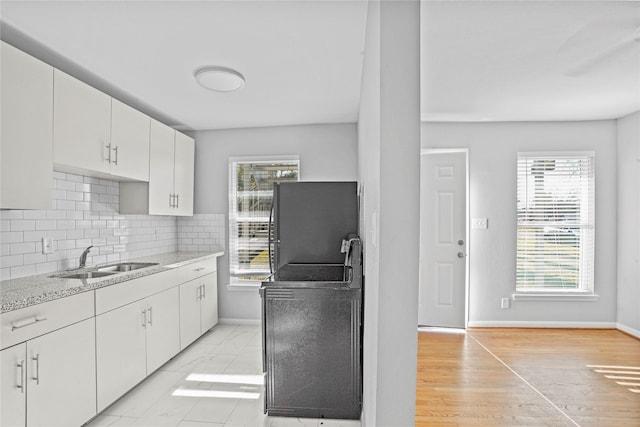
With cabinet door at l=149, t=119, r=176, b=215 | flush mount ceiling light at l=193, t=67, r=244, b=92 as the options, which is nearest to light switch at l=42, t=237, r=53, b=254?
cabinet door at l=149, t=119, r=176, b=215

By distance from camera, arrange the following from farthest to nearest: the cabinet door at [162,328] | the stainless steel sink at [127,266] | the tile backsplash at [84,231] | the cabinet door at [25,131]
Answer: the stainless steel sink at [127,266], the cabinet door at [162,328], the tile backsplash at [84,231], the cabinet door at [25,131]

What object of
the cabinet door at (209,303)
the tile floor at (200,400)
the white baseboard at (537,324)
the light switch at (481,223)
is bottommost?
the tile floor at (200,400)

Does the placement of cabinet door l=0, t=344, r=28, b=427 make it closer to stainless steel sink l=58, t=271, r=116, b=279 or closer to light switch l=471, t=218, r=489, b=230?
stainless steel sink l=58, t=271, r=116, b=279

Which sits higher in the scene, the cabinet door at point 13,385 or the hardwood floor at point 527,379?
the cabinet door at point 13,385

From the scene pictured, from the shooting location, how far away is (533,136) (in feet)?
14.1

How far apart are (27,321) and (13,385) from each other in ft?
0.94

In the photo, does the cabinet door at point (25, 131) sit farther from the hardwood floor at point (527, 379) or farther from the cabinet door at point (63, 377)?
the hardwood floor at point (527, 379)

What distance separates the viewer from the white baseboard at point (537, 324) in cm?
423

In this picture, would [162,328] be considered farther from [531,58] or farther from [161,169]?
[531,58]

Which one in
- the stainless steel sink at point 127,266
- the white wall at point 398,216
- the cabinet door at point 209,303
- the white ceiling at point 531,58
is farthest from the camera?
the cabinet door at point 209,303

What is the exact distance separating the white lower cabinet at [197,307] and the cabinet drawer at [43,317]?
125 centimetres

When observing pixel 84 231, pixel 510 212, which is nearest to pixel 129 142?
pixel 84 231

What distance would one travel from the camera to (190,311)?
3.52 m

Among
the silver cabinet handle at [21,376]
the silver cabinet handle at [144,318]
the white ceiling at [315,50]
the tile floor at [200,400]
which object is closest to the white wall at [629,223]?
the white ceiling at [315,50]
